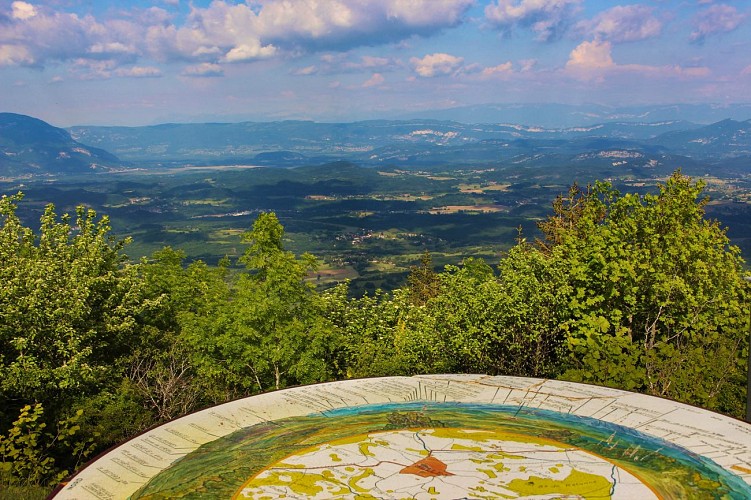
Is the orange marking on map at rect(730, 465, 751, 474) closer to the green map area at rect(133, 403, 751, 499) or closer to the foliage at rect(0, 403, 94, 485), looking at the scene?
the green map area at rect(133, 403, 751, 499)

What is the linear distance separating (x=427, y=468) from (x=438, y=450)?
74 cm

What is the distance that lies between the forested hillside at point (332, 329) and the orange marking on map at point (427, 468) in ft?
23.7

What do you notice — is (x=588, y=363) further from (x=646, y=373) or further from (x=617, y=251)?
(x=617, y=251)

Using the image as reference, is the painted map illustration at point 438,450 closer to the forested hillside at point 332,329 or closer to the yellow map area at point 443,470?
the yellow map area at point 443,470

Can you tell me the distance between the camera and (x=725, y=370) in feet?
51.3

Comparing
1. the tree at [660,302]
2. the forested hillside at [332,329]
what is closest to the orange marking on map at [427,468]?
the forested hillside at [332,329]

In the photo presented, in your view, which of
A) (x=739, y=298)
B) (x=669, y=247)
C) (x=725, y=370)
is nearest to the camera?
(x=725, y=370)

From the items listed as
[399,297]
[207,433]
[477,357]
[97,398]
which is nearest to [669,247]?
[477,357]

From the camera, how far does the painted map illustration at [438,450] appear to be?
9336 mm

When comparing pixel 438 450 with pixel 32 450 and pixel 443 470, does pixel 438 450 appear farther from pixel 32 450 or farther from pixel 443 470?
pixel 32 450

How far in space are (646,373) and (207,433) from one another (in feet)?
38.9

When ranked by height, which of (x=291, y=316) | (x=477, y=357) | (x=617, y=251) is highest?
(x=617, y=251)

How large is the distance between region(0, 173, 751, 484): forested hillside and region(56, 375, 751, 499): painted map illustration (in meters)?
4.25

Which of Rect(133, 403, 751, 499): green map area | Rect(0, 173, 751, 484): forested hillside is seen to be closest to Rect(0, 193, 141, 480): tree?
Rect(0, 173, 751, 484): forested hillside
